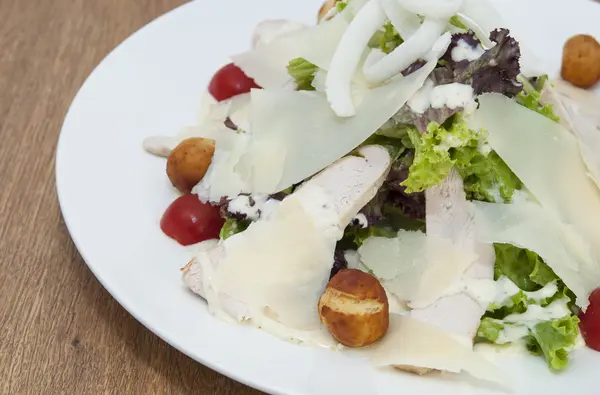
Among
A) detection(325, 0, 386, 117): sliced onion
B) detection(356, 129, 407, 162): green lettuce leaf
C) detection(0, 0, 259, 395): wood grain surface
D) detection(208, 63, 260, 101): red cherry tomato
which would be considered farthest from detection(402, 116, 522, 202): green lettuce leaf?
detection(208, 63, 260, 101): red cherry tomato

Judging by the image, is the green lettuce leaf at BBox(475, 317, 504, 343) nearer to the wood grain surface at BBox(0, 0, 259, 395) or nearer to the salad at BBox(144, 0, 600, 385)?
the salad at BBox(144, 0, 600, 385)

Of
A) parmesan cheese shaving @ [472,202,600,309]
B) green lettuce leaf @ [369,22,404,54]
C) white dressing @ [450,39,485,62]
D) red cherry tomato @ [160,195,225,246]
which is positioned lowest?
red cherry tomato @ [160,195,225,246]

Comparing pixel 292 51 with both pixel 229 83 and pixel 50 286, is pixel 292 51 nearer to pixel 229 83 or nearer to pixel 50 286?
pixel 229 83

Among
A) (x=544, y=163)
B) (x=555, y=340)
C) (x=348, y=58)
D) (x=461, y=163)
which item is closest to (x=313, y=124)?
(x=348, y=58)

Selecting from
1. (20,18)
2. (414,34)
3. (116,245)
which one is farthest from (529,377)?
(20,18)

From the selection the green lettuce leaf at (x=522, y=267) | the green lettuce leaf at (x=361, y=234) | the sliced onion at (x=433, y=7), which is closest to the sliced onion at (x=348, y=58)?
the sliced onion at (x=433, y=7)

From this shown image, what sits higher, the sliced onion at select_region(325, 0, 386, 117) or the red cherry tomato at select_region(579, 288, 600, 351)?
the sliced onion at select_region(325, 0, 386, 117)

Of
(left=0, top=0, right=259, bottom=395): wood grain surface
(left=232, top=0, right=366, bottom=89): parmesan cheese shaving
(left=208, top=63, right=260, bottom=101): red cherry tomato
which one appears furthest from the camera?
(left=208, top=63, right=260, bottom=101): red cherry tomato
